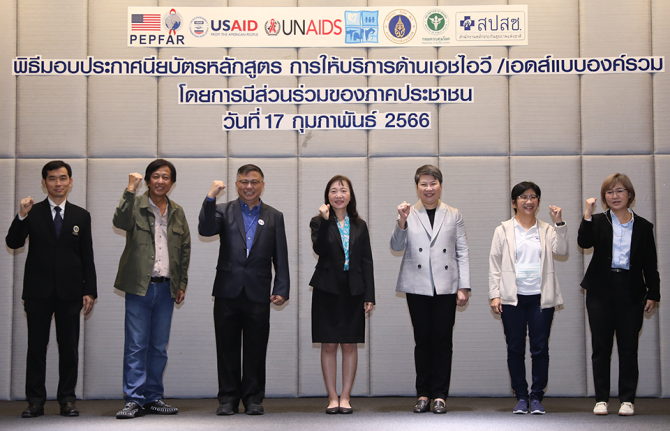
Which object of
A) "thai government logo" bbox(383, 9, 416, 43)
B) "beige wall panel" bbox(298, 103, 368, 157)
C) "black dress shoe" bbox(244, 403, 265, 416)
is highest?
"thai government logo" bbox(383, 9, 416, 43)

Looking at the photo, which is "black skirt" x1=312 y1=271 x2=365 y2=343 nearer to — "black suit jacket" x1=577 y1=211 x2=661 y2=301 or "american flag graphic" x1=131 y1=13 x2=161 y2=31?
"black suit jacket" x1=577 y1=211 x2=661 y2=301

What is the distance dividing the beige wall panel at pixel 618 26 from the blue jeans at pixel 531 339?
2.36 meters

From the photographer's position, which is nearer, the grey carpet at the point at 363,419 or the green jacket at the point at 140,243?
the grey carpet at the point at 363,419

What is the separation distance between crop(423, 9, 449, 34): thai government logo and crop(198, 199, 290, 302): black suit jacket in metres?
2.22

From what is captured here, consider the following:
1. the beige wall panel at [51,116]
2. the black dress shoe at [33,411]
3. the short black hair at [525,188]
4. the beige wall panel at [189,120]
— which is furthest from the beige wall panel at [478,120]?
the black dress shoe at [33,411]

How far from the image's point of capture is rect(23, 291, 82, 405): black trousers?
419 cm

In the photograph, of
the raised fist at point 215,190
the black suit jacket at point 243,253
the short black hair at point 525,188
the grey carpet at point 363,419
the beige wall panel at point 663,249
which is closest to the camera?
the grey carpet at point 363,419

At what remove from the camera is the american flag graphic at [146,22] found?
206 inches

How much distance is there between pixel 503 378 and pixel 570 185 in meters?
1.70

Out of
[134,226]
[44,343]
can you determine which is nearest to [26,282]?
[44,343]

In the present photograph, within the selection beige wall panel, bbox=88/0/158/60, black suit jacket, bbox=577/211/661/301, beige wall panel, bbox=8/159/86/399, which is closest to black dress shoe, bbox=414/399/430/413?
black suit jacket, bbox=577/211/661/301

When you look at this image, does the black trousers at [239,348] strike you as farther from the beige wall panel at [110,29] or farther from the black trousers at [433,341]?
the beige wall panel at [110,29]

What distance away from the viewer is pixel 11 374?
5.04m

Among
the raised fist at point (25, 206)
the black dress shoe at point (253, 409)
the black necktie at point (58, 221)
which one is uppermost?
the raised fist at point (25, 206)
